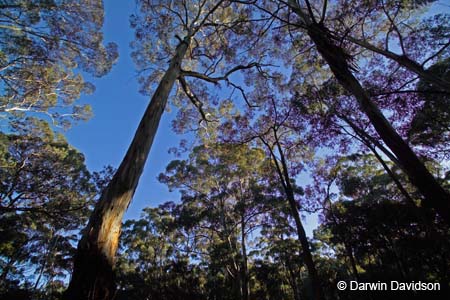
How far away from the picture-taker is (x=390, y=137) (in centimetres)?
260

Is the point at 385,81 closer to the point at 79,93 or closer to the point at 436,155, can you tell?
the point at 436,155

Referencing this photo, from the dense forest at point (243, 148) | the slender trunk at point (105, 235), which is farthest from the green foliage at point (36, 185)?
the slender trunk at point (105, 235)

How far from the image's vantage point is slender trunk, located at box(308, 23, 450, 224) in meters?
2.19

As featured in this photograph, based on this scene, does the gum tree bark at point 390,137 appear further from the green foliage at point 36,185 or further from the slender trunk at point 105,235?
the green foliage at point 36,185

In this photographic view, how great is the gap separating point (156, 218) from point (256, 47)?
16.6 metres

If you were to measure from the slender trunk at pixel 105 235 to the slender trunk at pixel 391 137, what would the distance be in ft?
9.59

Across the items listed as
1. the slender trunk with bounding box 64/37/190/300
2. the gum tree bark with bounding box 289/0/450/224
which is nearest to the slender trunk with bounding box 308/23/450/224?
the gum tree bark with bounding box 289/0/450/224

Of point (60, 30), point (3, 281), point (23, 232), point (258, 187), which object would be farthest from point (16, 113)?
point (3, 281)

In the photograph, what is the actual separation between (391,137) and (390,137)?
12 millimetres

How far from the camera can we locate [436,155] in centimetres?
947

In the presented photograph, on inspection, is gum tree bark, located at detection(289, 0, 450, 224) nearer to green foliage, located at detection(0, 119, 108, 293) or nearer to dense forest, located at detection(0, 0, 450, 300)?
dense forest, located at detection(0, 0, 450, 300)

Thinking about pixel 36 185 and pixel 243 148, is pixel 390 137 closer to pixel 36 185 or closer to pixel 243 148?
pixel 243 148

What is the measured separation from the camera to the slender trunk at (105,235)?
4.45 feet

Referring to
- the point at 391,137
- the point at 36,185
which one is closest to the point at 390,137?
the point at 391,137
